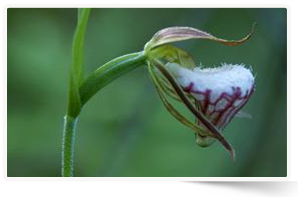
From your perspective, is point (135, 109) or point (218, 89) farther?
point (135, 109)

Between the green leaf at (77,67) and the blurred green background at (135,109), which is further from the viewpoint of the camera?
the blurred green background at (135,109)

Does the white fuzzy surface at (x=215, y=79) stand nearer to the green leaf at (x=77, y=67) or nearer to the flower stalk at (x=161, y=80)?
the flower stalk at (x=161, y=80)

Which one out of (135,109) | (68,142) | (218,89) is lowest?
(68,142)

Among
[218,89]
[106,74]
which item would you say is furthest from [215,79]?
[106,74]

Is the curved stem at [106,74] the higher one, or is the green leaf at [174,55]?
the green leaf at [174,55]

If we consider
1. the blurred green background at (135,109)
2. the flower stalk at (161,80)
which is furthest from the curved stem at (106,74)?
the blurred green background at (135,109)

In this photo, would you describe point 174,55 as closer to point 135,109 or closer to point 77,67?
point 77,67
